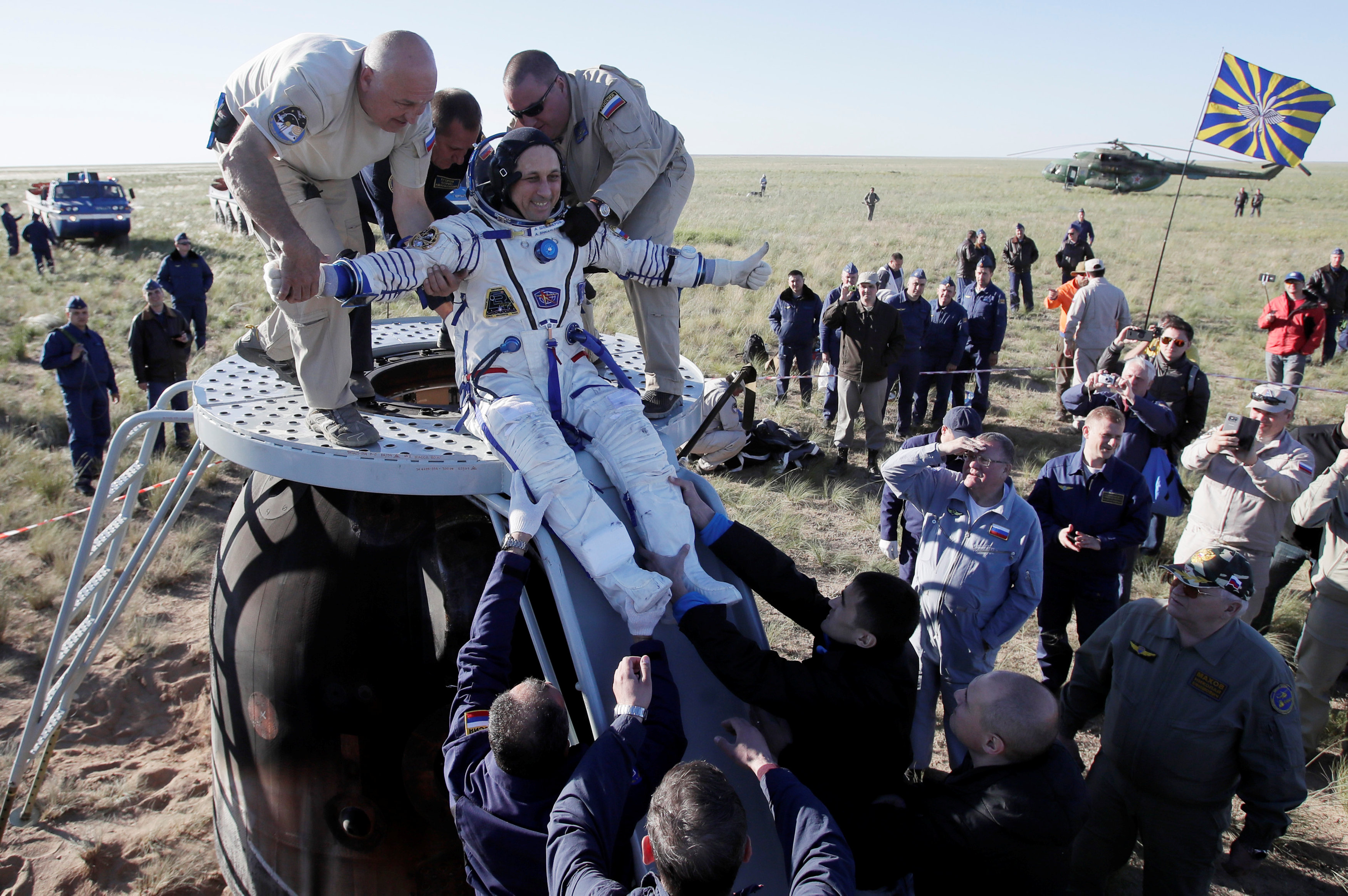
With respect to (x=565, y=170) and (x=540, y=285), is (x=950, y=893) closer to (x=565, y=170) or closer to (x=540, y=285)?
(x=540, y=285)

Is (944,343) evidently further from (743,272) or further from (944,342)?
(743,272)

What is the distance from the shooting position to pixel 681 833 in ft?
7.33

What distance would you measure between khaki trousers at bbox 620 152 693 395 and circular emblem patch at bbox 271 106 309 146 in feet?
5.13

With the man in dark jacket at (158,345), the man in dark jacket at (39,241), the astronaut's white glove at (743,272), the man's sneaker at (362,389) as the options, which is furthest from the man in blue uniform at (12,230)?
the astronaut's white glove at (743,272)

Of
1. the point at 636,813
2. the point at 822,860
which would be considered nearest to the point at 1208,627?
the point at 822,860

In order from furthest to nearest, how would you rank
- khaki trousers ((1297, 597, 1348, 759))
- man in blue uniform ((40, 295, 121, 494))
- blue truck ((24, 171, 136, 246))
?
blue truck ((24, 171, 136, 246)) < man in blue uniform ((40, 295, 121, 494)) < khaki trousers ((1297, 597, 1348, 759))

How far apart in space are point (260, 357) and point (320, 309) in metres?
0.97

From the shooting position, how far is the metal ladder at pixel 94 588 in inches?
168

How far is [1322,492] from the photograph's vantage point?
5090 mm

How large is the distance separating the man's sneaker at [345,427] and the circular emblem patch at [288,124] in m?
1.09

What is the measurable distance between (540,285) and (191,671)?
15.1ft

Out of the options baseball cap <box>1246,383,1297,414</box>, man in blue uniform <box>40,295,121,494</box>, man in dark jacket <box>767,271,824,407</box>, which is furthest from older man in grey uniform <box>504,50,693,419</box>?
man in dark jacket <box>767,271,824,407</box>

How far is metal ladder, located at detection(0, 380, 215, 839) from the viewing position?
14.0 ft

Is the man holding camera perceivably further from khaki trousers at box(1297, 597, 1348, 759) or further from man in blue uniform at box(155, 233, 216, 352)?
man in blue uniform at box(155, 233, 216, 352)
